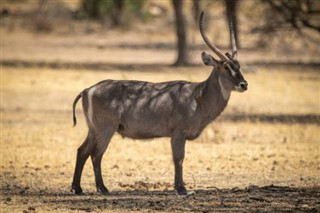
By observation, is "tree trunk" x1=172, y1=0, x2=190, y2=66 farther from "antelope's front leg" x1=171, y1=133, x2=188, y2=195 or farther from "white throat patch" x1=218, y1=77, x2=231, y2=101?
"antelope's front leg" x1=171, y1=133, x2=188, y2=195

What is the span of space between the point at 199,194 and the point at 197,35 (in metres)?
34.1

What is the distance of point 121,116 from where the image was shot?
11.7 m

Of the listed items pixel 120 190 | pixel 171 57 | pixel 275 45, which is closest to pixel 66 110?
pixel 120 190

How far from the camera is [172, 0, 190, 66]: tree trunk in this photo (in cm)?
3106

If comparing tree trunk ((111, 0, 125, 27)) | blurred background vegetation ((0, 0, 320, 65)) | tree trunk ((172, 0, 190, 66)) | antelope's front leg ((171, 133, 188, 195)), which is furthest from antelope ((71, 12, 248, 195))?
tree trunk ((111, 0, 125, 27))

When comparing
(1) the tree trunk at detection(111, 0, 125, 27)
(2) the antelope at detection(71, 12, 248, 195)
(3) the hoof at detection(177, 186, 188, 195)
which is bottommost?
(3) the hoof at detection(177, 186, 188, 195)

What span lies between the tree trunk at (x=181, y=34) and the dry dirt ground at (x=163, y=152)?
71cm

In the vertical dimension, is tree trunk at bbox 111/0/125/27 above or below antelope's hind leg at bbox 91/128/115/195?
above

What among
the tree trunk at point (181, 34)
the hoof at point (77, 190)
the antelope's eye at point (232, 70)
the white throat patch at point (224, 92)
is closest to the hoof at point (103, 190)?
the hoof at point (77, 190)

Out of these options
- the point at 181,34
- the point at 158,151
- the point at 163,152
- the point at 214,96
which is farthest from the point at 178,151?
the point at 181,34

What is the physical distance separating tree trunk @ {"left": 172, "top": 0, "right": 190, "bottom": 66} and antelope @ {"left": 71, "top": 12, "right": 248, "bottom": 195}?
759 inches

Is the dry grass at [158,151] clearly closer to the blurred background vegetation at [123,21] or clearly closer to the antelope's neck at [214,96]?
the antelope's neck at [214,96]

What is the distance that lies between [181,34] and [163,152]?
16.0 metres

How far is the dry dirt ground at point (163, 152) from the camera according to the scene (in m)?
10.7
